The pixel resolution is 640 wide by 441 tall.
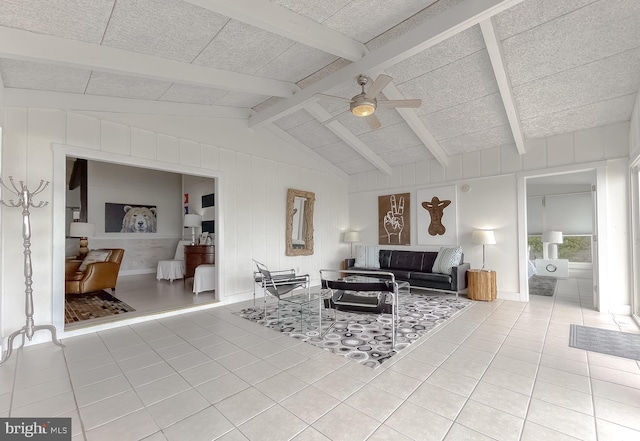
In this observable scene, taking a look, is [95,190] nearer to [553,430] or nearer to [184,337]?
[184,337]

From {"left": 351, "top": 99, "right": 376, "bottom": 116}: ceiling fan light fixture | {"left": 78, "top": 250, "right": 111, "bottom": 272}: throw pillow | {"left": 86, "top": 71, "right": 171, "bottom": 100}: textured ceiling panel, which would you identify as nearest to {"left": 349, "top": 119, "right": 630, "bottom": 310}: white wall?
{"left": 351, "top": 99, "right": 376, "bottom": 116}: ceiling fan light fixture

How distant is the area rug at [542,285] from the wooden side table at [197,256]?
260 inches

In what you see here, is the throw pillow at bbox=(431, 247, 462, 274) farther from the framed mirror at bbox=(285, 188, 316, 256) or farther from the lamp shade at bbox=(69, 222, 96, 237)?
the lamp shade at bbox=(69, 222, 96, 237)

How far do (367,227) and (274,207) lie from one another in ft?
8.48

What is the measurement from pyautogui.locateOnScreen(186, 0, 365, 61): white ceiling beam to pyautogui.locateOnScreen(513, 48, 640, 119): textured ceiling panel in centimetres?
243

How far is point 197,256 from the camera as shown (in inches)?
251

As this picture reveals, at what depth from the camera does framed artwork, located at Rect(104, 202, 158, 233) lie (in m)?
7.59

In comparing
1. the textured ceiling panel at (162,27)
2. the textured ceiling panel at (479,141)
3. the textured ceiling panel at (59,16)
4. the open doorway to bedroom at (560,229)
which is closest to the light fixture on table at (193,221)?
the textured ceiling panel at (162,27)

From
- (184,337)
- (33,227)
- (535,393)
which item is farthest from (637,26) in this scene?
(33,227)

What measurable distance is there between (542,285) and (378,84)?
20.8 ft

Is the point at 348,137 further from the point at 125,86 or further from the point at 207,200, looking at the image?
the point at 207,200

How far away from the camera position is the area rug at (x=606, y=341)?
9.45ft

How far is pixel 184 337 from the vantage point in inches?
133

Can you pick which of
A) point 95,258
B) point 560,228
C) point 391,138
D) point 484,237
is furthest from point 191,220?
point 560,228
